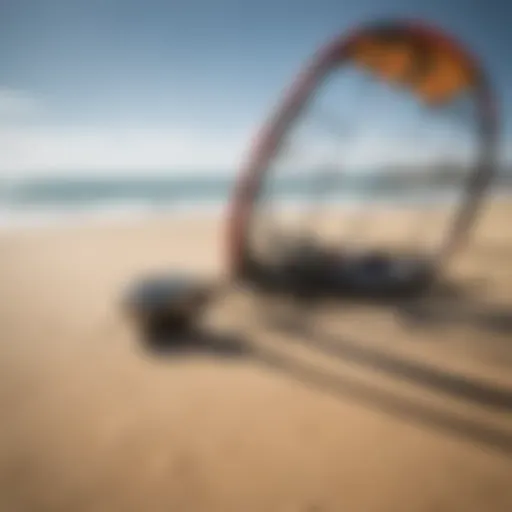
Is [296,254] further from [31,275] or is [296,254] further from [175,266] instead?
[31,275]

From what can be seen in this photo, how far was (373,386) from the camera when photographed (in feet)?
8.70

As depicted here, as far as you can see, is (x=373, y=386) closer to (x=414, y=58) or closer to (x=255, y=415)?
(x=255, y=415)

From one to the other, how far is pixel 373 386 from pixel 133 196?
15.3 meters

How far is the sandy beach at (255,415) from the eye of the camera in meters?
1.97

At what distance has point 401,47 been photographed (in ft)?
10.0

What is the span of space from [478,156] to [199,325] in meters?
2.37

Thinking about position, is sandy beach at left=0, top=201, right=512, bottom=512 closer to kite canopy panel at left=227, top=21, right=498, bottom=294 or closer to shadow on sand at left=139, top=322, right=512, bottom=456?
shadow on sand at left=139, top=322, right=512, bottom=456

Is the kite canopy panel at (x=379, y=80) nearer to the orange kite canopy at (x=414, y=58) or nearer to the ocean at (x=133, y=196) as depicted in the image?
the orange kite canopy at (x=414, y=58)

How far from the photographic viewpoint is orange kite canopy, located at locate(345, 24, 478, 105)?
2.98 meters

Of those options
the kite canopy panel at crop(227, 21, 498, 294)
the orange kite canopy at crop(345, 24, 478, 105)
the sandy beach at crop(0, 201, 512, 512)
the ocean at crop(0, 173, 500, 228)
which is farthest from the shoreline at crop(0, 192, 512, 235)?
the sandy beach at crop(0, 201, 512, 512)

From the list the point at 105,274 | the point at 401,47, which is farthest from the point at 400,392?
the point at 105,274

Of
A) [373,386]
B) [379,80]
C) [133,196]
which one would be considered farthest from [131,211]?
[373,386]

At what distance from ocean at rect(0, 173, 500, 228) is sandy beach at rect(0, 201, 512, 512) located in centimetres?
414

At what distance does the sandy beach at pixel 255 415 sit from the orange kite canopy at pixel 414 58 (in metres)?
1.54
